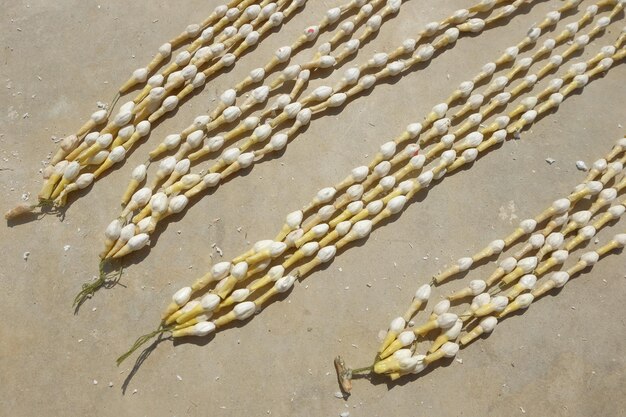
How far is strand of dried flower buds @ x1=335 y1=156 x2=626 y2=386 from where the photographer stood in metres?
1.09

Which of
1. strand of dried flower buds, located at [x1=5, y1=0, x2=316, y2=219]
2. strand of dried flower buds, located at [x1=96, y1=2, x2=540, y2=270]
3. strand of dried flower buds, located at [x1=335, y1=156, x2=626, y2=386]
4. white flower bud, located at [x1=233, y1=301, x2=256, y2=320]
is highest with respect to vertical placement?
strand of dried flower buds, located at [x1=5, y1=0, x2=316, y2=219]

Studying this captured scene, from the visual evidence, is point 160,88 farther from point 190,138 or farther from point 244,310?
point 244,310

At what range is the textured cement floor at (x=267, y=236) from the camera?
1.07 metres

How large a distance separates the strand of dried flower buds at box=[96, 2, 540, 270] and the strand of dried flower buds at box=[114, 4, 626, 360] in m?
0.14

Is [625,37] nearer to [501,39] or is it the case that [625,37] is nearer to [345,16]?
[501,39]

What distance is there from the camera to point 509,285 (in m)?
1.17

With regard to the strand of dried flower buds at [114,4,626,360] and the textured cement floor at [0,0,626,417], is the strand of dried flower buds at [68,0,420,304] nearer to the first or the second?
the textured cement floor at [0,0,626,417]

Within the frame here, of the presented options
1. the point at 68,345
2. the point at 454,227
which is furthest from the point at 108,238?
the point at 454,227

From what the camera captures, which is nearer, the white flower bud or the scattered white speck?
the white flower bud

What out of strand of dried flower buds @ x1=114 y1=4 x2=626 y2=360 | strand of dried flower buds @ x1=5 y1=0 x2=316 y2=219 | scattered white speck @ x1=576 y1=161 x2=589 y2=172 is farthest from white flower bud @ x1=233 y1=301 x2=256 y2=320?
scattered white speck @ x1=576 y1=161 x2=589 y2=172

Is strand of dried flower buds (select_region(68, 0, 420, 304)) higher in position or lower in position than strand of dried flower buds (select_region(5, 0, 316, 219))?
lower

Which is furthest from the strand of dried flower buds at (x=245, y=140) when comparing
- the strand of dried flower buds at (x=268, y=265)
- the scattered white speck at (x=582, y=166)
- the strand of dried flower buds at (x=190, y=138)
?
the scattered white speck at (x=582, y=166)

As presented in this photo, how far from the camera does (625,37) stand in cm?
137

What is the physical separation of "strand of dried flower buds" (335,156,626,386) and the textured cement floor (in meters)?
0.03
